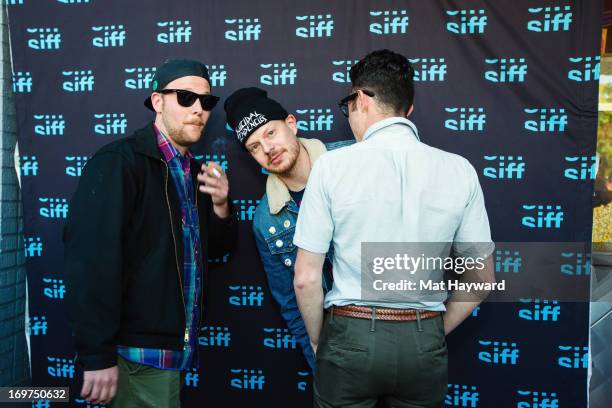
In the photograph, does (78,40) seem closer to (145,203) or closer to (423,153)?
(145,203)

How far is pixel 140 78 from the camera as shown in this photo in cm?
281

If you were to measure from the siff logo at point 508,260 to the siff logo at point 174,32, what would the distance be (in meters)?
2.46

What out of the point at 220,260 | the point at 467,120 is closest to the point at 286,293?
the point at 220,260

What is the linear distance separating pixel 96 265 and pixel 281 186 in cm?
106

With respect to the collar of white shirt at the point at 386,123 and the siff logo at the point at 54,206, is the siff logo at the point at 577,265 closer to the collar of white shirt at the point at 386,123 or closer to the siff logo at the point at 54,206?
the collar of white shirt at the point at 386,123

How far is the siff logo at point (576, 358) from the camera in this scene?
8.40 feet

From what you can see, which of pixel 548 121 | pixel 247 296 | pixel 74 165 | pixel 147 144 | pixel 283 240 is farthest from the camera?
pixel 74 165

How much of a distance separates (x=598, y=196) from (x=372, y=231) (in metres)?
2.96

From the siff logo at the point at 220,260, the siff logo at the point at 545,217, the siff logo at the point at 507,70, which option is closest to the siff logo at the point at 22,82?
the siff logo at the point at 220,260

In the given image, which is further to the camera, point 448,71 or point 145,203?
point 448,71

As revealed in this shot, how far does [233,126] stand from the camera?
239 cm

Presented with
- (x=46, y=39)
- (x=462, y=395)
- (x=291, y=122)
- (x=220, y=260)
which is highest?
(x=46, y=39)

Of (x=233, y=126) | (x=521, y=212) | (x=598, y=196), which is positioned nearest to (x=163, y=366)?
(x=233, y=126)

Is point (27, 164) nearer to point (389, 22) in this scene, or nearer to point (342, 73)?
point (342, 73)
